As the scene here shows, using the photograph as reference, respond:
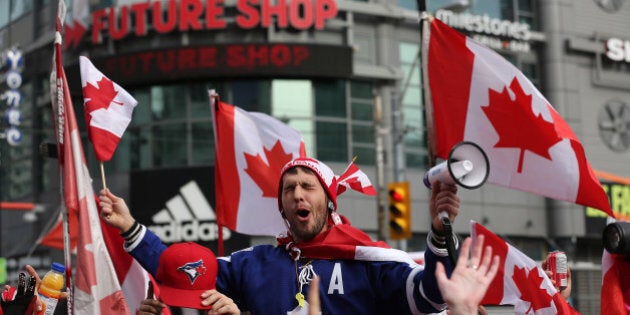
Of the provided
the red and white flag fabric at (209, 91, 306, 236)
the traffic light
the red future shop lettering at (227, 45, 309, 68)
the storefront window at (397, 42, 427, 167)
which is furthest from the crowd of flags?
the storefront window at (397, 42, 427, 167)

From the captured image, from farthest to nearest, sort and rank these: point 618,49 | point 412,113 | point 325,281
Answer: point 618,49, point 412,113, point 325,281

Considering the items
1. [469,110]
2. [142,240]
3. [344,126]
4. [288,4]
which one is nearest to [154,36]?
[288,4]

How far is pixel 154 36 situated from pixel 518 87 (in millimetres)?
19908

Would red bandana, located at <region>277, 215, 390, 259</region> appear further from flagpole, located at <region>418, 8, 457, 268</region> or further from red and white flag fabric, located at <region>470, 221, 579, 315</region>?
red and white flag fabric, located at <region>470, 221, 579, 315</region>

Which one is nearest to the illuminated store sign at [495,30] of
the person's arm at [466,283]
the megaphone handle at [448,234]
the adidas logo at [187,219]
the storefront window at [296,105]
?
the storefront window at [296,105]

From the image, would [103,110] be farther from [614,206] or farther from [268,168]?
[614,206]

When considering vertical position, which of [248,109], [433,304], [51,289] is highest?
[248,109]

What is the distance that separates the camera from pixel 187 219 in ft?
83.0

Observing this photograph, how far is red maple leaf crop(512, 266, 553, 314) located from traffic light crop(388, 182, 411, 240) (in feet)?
31.8

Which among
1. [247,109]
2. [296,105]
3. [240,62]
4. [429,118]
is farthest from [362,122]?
[429,118]

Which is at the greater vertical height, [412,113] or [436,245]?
[412,113]

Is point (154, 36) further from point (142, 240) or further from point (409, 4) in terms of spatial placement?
point (142, 240)

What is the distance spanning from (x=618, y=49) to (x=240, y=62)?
1152 cm

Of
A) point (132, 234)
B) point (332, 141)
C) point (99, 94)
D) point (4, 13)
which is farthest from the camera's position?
point (4, 13)
